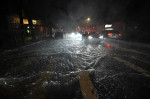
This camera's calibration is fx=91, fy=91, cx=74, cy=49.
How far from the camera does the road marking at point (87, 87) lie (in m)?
2.12

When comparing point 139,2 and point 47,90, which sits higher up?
point 139,2

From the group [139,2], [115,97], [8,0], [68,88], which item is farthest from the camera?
[139,2]

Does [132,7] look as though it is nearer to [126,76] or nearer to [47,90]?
[126,76]

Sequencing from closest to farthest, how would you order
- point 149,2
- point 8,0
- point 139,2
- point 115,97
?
point 115,97
point 8,0
point 149,2
point 139,2

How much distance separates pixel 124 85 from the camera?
2.53m

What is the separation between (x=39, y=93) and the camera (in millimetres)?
2229

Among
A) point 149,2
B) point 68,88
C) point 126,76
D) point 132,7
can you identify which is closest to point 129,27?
Result: point 132,7

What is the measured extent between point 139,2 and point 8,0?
2357cm

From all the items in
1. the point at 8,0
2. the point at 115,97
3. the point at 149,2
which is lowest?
the point at 115,97

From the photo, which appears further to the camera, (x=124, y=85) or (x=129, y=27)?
(x=129, y=27)

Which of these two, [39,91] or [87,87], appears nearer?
[39,91]

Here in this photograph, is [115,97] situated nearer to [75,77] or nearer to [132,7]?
[75,77]

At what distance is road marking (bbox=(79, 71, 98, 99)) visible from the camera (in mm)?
2115

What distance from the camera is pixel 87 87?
245cm
